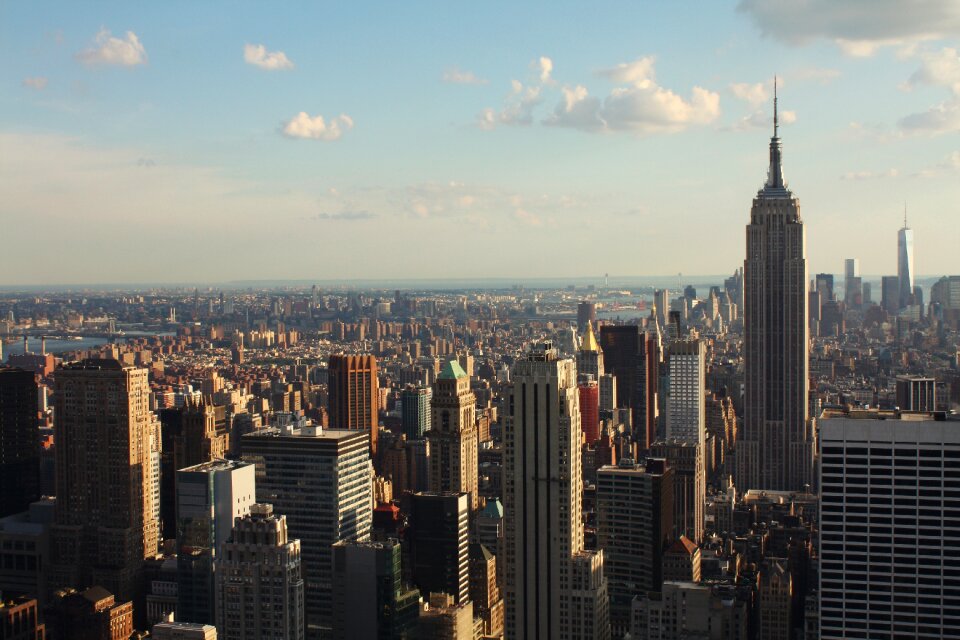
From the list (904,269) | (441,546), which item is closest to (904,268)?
(904,269)

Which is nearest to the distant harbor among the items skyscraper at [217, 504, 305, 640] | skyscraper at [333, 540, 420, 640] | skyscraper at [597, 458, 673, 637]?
skyscraper at [333, 540, 420, 640]

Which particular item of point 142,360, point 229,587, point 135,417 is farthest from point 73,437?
point 142,360

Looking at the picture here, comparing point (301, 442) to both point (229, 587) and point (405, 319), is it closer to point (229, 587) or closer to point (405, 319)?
point (229, 587)

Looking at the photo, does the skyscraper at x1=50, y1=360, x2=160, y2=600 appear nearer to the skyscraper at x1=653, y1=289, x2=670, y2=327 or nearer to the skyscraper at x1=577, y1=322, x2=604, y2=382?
the skyscraper at x1=577, y1=322, x2=604, y2=382

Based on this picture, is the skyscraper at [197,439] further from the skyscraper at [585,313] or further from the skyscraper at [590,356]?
the skyscraper at [590,356]

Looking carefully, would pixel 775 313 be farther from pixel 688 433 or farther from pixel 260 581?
pixel 260 581

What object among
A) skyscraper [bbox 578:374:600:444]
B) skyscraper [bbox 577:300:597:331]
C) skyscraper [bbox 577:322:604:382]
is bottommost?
skyscraper [bbox 578:374:600:444]
